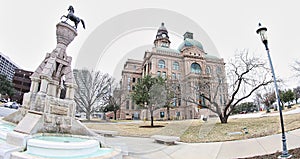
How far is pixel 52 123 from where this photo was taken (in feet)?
26.1

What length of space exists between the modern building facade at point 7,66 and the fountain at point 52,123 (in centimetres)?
6959

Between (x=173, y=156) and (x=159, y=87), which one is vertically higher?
(x=159, y=87)

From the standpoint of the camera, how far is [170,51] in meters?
47.4

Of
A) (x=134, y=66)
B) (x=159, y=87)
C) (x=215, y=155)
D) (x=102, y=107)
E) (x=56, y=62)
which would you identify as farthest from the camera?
(x=134, y=66)

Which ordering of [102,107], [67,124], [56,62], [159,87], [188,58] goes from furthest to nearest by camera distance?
1. [188,58]
2. [102,107]
3. [159,87]
4. [56,62]
5. [67,124]

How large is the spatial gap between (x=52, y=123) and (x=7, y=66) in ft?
261

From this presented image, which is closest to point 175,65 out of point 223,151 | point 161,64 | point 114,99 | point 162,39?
point 161,64

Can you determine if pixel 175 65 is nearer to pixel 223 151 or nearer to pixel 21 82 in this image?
pixel 223 151

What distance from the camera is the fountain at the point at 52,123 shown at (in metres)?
4.60

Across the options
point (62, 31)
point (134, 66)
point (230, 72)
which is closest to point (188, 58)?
point (134, 66)

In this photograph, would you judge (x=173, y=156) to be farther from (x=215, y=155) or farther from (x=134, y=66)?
(x=134, y=66)

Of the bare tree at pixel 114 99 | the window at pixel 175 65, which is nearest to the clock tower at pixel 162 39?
the window at pixel 175 65

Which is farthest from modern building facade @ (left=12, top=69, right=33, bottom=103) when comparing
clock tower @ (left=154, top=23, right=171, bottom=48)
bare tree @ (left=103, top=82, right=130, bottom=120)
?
clock tower @ (left=154, top=23, right=171, bottom=48)

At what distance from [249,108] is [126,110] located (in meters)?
34.8
